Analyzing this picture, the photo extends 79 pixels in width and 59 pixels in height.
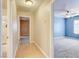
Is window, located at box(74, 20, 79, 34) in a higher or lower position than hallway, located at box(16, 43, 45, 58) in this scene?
higher

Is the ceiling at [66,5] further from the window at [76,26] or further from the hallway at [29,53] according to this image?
the window at [76,26]

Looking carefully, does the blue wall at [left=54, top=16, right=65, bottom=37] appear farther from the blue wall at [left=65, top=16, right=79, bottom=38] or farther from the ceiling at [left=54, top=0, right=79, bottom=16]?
the ceiling at [left=54, top=0, right=79, bottom=16]

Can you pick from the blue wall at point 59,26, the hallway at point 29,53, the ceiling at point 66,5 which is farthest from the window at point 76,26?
the hallway at point 29,53

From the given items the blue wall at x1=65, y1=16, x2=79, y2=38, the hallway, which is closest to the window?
the blue wall at x1=65, y1=16, x2=79, y2=38

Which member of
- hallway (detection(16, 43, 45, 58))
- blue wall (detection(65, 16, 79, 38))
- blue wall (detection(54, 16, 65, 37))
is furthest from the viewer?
blue wall (detection(54, 16, 65, 37))

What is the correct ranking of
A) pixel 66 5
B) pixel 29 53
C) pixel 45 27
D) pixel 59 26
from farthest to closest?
1. pixel 59 26
2. pixel 66 5
3. pixel 29 53
4. pixel 45 27

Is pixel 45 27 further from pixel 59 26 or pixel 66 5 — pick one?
pixel 59 26

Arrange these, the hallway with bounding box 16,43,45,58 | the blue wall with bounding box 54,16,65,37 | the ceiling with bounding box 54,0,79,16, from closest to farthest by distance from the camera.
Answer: the hallway with bounding box 16,43,45,58
the ceiling with bounding box 54,0,79,16
the blue wall with bounding box 54,16,65,37

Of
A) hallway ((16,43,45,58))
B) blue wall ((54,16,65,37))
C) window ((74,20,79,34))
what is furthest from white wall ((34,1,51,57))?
blue wall ((54,16,65,37))

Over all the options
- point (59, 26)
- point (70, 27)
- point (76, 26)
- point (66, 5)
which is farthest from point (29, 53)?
point (59, 26)

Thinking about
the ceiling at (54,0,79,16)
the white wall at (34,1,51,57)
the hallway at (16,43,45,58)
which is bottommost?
the hallway at (16,43,45,58)

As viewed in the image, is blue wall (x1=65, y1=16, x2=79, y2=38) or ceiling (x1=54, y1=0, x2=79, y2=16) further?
blue wall (x1=65, y1=16, x2=79, y2=38)

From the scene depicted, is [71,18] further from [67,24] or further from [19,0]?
[19,0]

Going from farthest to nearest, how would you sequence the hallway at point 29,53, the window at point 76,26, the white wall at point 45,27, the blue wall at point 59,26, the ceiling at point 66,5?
1. the blue wall at point 59,26
2. the window at point 76,26
3. the ceiling at point 66,5
4. the hallway at point 29,53
5. the white wall at point 45,27
